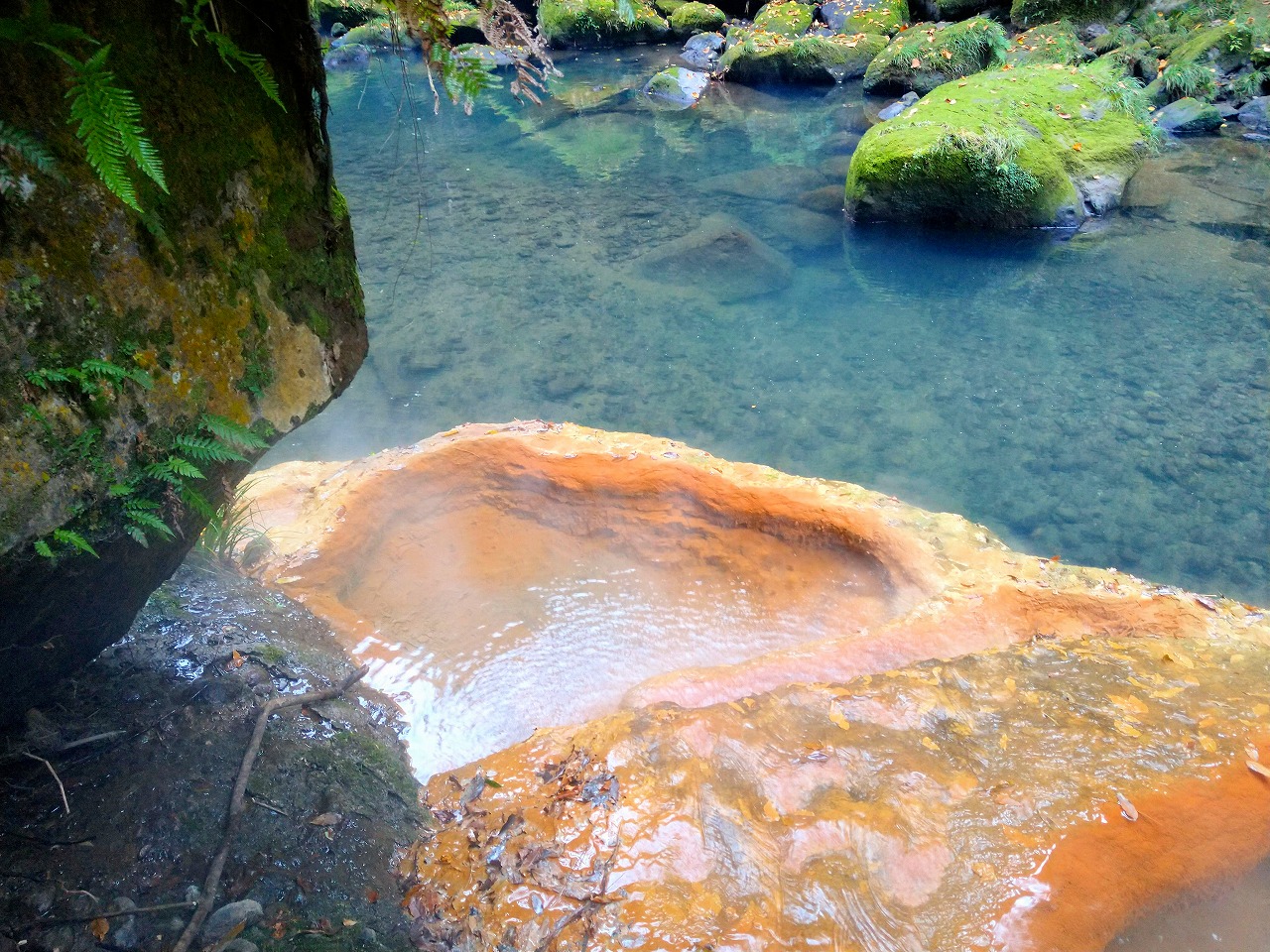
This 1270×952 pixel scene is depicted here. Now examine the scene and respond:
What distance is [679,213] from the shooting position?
472 inches

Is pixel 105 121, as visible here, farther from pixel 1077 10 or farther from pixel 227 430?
pixel 1077 10

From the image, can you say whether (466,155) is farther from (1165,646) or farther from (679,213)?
(1165,646)

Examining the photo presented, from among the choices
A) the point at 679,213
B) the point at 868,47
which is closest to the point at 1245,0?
the point at 868,47

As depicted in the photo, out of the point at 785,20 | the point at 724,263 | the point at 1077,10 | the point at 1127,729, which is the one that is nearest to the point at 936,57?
the point at 1077,10

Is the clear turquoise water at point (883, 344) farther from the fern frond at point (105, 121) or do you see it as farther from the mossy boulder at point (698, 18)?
the mossy boulder at point (698, 18)

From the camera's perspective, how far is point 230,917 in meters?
2.29

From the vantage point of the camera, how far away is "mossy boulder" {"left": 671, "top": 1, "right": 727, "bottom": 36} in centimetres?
2184

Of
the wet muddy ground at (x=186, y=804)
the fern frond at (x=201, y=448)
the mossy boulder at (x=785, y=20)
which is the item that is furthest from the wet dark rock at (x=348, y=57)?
the fern frond at (x=201, y=448)

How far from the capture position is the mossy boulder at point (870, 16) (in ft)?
62.3

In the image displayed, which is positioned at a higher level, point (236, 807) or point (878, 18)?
point (878, 18)

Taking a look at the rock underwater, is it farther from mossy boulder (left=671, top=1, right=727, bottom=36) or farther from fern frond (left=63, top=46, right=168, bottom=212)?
mossy boulder (left=671, top=1, right=727, bottom=36)

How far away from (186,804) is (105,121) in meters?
2.05

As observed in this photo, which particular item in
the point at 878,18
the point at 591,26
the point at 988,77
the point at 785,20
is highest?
the point at 591,26

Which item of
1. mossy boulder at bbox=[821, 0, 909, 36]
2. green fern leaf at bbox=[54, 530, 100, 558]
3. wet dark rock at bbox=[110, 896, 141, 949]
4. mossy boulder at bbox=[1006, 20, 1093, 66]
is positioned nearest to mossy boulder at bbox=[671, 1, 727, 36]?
mossy boulder at bbox=[821, 0, 909, 36]
